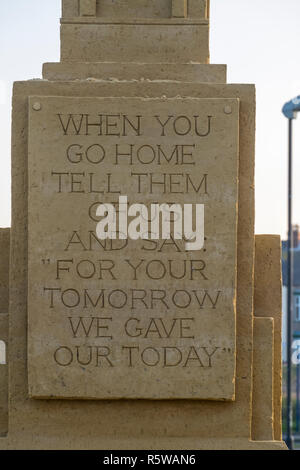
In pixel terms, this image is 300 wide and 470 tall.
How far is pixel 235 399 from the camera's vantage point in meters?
6.53

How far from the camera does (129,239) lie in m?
6.47

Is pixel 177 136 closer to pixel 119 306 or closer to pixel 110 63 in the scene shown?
Result: pixel 110 63

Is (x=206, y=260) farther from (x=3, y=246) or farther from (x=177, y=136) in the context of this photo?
(x=3, y=246)

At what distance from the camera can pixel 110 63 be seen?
672 cm

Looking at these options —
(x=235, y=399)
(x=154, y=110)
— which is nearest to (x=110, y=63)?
(x=154, y=110)

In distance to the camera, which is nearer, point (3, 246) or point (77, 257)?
point (77, 257)

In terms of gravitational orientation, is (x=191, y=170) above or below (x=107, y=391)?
above

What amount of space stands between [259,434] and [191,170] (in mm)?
2011

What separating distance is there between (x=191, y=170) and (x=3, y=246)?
1608 mm

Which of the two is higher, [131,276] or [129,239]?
[129,239]

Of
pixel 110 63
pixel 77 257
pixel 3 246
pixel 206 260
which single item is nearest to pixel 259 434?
pixel 206 260

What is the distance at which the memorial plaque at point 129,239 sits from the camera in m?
6.45

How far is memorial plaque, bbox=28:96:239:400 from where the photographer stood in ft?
21.1
